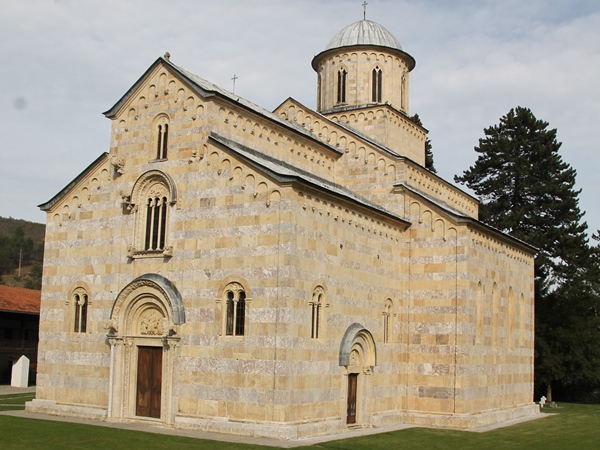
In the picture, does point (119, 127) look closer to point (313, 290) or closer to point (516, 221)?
point (313, 290)

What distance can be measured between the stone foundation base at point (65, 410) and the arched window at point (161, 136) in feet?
27.9

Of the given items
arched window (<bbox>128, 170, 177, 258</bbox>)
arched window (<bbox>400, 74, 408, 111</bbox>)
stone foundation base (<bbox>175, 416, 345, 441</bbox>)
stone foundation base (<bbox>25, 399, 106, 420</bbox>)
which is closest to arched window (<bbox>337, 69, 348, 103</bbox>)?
arched window (<bbox>400, 74, 408, 111</bbox>)

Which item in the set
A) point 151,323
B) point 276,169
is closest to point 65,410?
point 151,323

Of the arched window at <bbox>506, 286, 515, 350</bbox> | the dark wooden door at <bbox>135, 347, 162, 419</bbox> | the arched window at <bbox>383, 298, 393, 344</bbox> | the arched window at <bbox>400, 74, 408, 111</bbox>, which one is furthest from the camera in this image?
the arched window at <bbox>400, 74, 408, 111</bbox>

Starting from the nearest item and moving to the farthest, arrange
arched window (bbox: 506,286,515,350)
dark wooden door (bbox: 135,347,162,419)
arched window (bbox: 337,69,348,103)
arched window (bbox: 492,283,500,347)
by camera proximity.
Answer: dark wooden door (bbox: 135,347,162,419) < arched window (bbox: 492,283,500,347) < arched window (bbox: 506,286,515,350) < arched window (bbox: 337,69,348,103)

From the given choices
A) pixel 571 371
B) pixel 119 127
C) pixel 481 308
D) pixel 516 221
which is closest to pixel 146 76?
pixel 119 127

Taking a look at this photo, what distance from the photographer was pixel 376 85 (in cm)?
3256

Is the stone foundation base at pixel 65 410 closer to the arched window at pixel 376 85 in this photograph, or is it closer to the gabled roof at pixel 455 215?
the gabled roof at pixel 455 215

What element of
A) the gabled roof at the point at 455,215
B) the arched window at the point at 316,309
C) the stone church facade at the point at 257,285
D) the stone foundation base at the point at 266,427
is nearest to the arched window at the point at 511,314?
the stone church facade at the point at 257,285

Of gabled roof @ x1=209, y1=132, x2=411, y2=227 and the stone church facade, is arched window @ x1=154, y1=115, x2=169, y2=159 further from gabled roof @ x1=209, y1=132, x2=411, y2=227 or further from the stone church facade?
gabled roof @ x1=209, y1=132, x2=411, y2=227

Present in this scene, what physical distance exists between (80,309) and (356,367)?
965 cm

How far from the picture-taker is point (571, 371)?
40.8m

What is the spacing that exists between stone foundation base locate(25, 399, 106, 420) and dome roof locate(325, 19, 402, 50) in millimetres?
19154

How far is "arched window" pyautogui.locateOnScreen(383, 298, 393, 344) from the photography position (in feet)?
81.7
